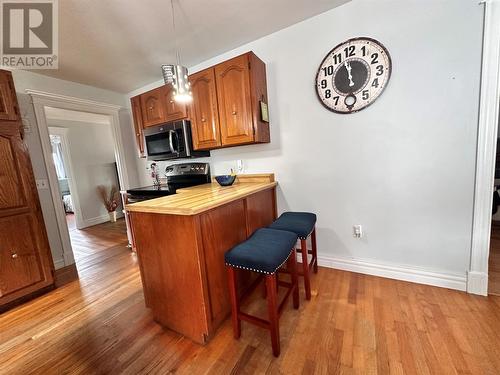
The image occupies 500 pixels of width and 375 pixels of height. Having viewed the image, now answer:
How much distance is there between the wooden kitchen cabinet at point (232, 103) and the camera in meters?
1.99

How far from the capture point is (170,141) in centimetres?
251

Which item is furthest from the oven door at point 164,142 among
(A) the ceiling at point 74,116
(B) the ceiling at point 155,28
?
(A) the ceiling at point 74,116

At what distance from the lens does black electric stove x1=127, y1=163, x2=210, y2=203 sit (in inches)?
104

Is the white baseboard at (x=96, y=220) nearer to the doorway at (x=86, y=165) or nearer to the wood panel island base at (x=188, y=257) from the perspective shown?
the doorway at (x=86, y=165)

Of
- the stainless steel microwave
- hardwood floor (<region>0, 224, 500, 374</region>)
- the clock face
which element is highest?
the clock face

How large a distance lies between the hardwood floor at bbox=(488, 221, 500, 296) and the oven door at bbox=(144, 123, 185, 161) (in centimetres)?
309

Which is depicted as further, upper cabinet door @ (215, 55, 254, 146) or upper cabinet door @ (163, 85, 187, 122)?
upper cabinet door @ (163, 85, 187, 122)

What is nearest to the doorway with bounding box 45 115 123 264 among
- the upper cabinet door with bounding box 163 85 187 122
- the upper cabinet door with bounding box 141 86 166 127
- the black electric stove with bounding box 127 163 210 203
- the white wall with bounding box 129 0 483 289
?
the upper cabinet door with bounding box 141 86 166 127

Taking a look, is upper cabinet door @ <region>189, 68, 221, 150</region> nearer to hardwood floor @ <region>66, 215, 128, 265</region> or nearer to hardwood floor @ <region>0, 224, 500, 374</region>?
hardwood floor @ <region>0, 224, 500, 374</region>

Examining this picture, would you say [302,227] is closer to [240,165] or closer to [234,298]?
[234,298]

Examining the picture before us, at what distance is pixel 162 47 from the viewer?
7.27 feet

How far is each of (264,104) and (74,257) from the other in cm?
325

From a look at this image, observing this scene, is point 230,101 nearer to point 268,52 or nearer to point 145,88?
point 268,52

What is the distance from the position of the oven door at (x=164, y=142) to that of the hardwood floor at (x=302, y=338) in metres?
1.59
